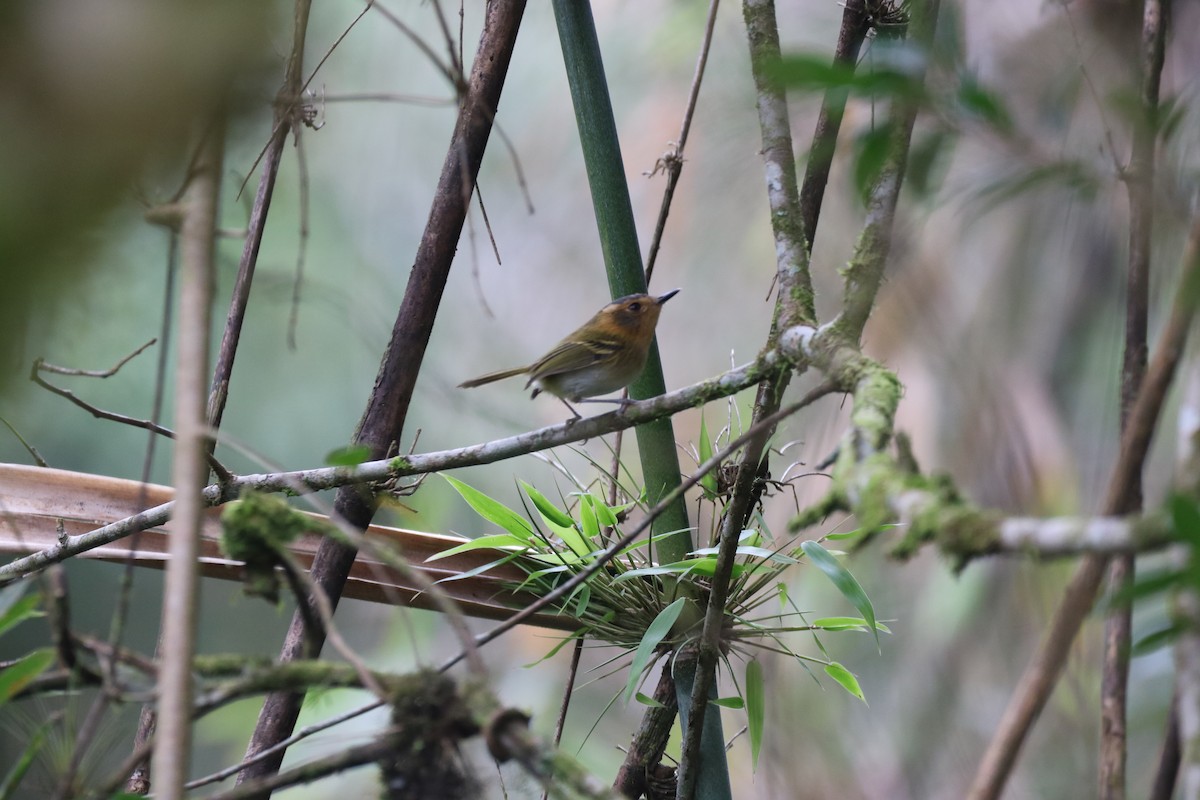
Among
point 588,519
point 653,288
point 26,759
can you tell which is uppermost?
point 653,288

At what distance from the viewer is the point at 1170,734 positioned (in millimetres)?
973

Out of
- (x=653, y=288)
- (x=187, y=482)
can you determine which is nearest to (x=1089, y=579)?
(x=187, y=482)

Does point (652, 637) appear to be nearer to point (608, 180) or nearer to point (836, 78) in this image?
point (608, 180)

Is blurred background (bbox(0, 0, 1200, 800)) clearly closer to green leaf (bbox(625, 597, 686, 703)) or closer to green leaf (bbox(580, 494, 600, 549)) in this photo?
green leaf (bbox(580, 494, 600, 549))

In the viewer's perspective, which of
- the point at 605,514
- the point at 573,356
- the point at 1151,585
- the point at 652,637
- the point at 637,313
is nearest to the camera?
the point at 1151,585

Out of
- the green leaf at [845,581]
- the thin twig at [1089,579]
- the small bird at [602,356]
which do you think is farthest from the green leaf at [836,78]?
the small bird at [602,356]

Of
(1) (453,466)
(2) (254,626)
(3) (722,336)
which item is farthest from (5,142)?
(2) (254,626)

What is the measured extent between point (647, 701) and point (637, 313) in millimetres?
986

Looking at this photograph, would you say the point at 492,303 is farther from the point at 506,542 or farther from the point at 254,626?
the point at 506,542

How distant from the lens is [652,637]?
1806 millimetres

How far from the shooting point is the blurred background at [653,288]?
2.84ft

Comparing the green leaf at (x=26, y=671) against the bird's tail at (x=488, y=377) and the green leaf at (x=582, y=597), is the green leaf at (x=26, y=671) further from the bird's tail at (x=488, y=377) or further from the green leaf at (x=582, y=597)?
the bird's tail at (x=488, y=377)

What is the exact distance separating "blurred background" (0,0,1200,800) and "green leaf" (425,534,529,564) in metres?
0.25

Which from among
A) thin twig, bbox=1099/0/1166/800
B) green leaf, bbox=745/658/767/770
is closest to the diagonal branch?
green leaf, bbox=745/658/767/770
